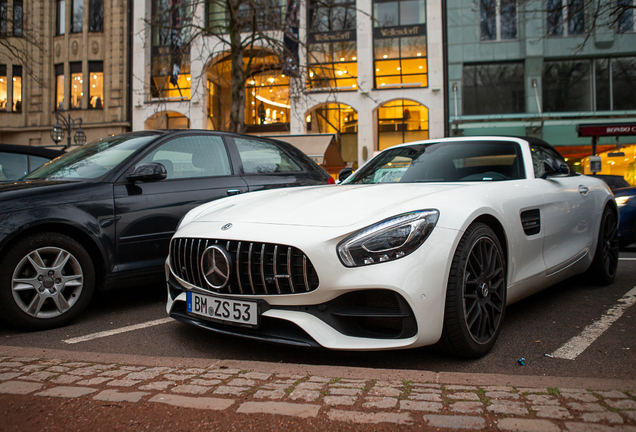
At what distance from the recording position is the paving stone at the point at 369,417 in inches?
72.9

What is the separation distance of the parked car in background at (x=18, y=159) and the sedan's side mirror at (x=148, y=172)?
2.70 m

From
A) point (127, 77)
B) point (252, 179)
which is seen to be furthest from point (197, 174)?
point (127, 77)

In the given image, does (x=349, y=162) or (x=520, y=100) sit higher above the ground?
(x=520, y=100)

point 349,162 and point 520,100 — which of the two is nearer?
point 520,100

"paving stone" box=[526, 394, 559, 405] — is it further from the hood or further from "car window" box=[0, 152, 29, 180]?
"car window" box=[0, 152, 29, 180]

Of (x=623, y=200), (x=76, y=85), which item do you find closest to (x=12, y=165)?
(x=623, y=200)

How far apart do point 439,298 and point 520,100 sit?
71.4ft

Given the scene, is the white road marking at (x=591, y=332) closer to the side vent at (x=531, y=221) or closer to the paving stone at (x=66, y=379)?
the side vent at (x=531, y=221)

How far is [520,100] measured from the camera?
71.7 feet

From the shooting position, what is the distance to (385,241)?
8.30ft

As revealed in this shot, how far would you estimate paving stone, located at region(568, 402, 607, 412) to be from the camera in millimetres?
1896

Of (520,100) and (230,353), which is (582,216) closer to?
(230,353)

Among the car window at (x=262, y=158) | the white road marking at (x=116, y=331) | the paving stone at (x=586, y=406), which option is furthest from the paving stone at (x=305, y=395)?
the car window at (x=262, y=158)

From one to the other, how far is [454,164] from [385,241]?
160 centimetres
